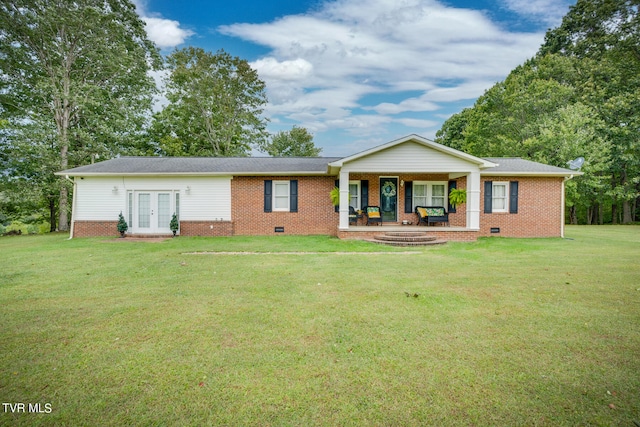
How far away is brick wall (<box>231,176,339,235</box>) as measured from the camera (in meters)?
14.0

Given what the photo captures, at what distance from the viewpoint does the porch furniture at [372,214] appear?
45.0 feet

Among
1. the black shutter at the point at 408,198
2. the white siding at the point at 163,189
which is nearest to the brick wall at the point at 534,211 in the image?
the black shutter at the point at 408,198

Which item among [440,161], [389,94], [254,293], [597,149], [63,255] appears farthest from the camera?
[389,94]

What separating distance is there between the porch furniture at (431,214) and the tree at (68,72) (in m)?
18.4

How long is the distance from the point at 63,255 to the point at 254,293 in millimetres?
7229

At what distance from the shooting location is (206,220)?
46.0ft

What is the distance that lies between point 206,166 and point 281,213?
4.25 m

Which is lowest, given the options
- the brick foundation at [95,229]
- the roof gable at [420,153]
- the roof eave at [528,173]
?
the brick foundation at [95,229]

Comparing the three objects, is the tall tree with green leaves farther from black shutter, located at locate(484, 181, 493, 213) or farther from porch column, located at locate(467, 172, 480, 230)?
porch column, located at locate(467, 172, 480, 230)

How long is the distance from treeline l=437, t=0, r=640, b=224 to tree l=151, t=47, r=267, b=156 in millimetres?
20310

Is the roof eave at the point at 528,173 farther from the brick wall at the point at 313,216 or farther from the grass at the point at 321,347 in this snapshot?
the grass at the point at 321,347

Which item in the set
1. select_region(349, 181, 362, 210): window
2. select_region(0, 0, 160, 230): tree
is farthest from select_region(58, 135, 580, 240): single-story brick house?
select_region(0, 0, 160, 230): tree

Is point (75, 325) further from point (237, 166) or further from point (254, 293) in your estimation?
point (237, 166)

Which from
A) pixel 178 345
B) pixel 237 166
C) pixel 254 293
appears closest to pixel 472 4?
pixel 237 166
